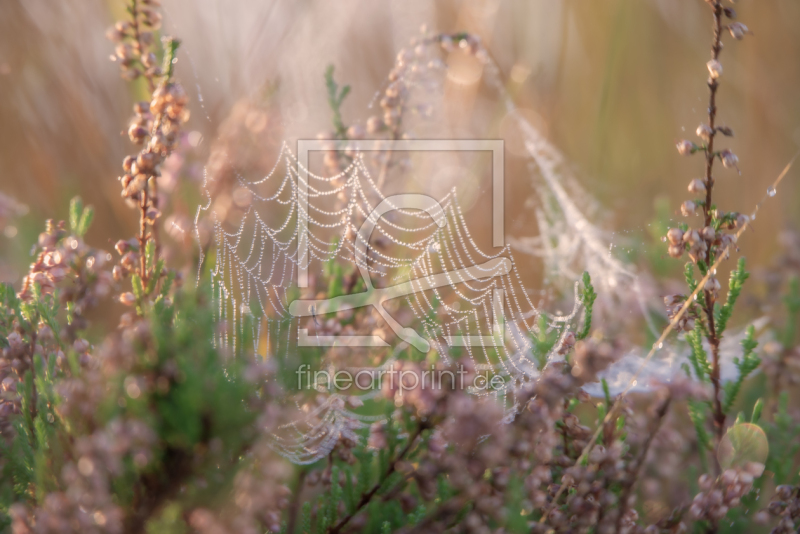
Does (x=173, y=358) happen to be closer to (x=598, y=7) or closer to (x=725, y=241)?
(x=725, y=241)

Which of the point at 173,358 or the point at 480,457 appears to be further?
the point at 480,457

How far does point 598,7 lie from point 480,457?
A: 259 centimetres

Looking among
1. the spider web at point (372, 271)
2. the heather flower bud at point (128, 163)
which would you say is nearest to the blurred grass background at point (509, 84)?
the spider web at point (372, 271)

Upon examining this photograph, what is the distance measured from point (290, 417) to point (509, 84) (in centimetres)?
223

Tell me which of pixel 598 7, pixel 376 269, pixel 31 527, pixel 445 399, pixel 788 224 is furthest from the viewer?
pixel 598 7

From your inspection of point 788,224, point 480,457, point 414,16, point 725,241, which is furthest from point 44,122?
point 788,224

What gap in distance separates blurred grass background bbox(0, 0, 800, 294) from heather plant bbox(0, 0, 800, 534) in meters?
1.03

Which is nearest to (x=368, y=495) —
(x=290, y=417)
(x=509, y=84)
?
(x=290, y=417)

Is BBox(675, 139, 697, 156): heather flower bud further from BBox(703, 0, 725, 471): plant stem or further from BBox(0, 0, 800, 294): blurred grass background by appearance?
BBox(0, 0, 800, 294): blurred grass background

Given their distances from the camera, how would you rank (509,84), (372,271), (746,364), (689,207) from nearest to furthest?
(689,207) → (746,364) → (372,271) → (509,84)

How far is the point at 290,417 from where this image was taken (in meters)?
1.12

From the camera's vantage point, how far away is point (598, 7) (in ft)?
9.40

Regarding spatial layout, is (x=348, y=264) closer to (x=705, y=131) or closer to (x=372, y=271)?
(x=372, y=271)

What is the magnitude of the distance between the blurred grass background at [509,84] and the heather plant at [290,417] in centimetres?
103
